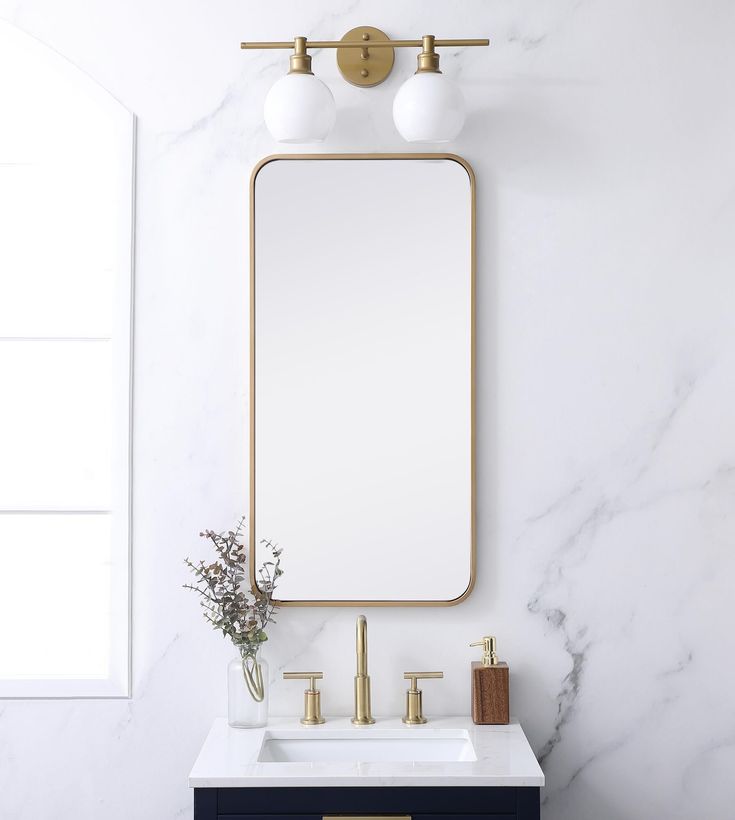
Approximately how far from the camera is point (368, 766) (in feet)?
5.02

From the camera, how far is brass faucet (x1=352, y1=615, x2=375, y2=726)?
1.74 m

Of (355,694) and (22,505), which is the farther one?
(22,505)

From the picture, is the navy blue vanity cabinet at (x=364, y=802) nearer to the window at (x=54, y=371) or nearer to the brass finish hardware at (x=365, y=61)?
the window at (x=54, y=371)

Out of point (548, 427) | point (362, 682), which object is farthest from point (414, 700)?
point (548, 427)

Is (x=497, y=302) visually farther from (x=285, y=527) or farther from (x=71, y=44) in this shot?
(x=71, y=44)

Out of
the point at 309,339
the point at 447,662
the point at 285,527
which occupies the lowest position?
the point at 447,662

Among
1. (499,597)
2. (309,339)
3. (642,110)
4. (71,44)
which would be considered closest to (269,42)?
(71,44)

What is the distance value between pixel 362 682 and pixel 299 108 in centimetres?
108

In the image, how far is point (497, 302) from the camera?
1.82 meters

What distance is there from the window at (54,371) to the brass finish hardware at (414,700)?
645 mm

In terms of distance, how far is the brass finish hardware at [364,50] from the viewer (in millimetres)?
1696

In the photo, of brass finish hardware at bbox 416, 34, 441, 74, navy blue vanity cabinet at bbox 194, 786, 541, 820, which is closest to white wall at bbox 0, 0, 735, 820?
brass finish hardware at bbox 416, 34, 441, 74

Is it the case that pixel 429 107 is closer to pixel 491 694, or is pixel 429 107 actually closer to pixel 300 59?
pixel 300 59

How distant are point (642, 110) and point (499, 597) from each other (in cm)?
101
